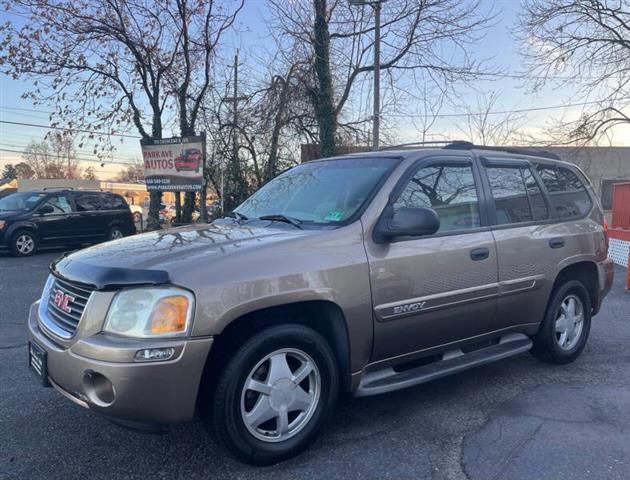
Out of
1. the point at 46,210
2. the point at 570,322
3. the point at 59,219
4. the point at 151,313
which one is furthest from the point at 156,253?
the point at 59,219

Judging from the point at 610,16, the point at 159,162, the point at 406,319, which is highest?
the point at 610,16

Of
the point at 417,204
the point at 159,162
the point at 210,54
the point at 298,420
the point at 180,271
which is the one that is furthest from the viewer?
the point at 210,54

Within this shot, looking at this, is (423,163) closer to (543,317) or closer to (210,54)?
(543,317)

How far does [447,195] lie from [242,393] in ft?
6.92

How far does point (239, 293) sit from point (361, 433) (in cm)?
137

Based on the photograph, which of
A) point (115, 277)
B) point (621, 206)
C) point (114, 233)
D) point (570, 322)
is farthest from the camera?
point (114, 233)

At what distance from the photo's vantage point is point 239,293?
275 centimetres

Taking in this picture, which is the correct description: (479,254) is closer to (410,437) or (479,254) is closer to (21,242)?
(410,437)

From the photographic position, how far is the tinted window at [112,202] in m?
13.9

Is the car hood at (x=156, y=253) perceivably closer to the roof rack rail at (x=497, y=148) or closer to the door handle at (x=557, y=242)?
the roof rack rail at (x=497, y=148)

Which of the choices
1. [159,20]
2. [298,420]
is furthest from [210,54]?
[298,420]

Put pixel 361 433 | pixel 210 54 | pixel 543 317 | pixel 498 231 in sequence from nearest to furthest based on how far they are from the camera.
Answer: pixel 361 433 < pixel 498 231 < pixel 543 317 < pixel 210 54

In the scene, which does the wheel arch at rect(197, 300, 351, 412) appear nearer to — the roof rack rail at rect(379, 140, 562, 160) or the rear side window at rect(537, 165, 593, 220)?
the roof rack rail at rect(379, 140, 562, 160)

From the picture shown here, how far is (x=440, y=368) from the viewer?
365cm
